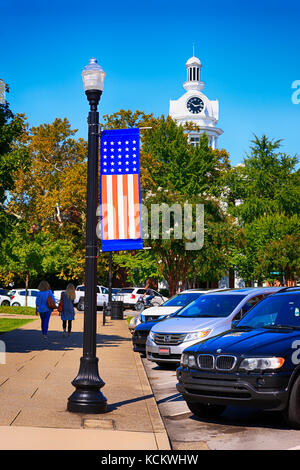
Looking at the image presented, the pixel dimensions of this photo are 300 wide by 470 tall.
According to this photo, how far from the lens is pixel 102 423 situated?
8.43 meters

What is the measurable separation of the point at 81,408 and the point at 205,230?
103 ft

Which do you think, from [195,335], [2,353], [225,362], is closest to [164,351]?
[195,335]

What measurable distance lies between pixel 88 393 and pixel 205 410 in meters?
1.60

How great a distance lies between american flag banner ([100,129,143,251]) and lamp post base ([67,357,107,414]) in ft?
11.4

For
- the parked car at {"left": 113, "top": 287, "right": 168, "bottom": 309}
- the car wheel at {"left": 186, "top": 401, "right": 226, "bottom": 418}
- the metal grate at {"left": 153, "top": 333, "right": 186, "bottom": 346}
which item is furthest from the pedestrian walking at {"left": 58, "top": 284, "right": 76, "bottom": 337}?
the parked car at {"left": 113, "top": 287, "right": 168, "bottom": 309}

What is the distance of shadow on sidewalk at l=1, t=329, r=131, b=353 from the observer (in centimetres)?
1820

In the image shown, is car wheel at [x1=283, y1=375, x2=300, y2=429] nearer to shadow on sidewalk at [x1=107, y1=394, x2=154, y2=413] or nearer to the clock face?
shadow on sidewalk at [x1=107, y1=394, x2=154, y2=413]

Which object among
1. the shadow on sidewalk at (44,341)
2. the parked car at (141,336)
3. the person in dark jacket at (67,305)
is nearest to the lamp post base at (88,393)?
the parked car at (141,336)

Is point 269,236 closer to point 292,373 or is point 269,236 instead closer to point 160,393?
point 160,393

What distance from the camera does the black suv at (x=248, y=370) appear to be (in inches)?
318

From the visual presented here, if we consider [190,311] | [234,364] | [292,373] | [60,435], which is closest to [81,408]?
[60,435]

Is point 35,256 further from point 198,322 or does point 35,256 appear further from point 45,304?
point 198,322

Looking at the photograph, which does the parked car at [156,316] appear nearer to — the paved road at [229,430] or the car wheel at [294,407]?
the paved road at [229,430]

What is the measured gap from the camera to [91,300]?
30.6ft
